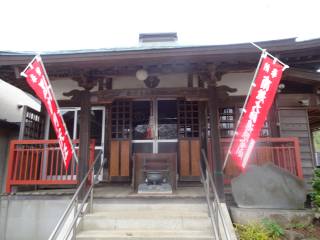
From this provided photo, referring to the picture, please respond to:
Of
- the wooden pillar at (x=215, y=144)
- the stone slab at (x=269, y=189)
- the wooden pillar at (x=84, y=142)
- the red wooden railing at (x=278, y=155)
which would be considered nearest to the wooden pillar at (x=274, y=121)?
the red wooden railing at (x=278, y=155)

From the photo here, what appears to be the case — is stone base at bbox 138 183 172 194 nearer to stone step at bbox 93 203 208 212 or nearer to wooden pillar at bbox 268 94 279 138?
stone step at bbox 93 203 208 212

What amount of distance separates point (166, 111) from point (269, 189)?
3.54 meters

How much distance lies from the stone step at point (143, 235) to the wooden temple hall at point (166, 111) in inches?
43.0

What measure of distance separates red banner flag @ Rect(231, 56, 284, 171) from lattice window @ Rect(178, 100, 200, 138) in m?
2.42

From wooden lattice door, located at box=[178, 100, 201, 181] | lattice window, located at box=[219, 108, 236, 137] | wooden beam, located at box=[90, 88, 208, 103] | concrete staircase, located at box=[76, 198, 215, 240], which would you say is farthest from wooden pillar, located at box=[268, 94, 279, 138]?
concrete staircase, located at box=[76, 198, 215, 240]

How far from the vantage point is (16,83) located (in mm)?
5770

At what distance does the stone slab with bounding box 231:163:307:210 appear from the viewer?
4184mm

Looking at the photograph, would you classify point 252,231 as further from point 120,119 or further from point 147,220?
point 120,119

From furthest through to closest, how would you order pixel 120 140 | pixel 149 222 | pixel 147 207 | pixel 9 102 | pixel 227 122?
pixel 9 102
pixel 120 140
pixel 227 122
pixel 147 207
pixel 149 222

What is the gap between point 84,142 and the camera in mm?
4766

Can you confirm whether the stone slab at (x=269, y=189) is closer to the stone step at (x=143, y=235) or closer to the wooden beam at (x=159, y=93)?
the stone step at (x=143, y=235)

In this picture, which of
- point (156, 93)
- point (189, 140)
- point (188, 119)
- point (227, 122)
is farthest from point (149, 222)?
point (227, 122)

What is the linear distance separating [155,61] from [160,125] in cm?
263

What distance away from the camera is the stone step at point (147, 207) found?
14.1ft
